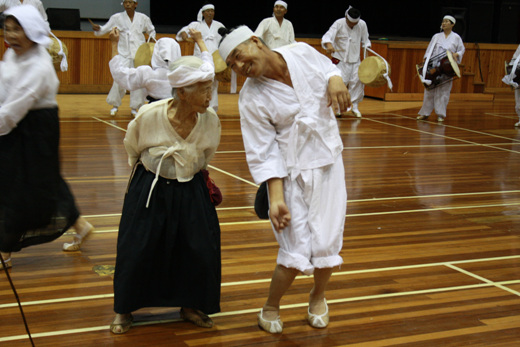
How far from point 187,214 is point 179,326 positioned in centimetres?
52

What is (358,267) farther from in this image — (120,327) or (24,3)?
(24,3)

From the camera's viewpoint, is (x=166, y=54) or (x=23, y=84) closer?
(x=23, y=84)

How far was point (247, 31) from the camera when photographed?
2879 millimetres

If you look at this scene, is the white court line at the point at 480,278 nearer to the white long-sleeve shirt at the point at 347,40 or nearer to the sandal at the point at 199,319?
the sandal at the point at 199,319

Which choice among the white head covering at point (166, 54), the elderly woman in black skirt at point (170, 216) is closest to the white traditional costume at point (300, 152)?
the elderly woman in black skirt at point (170, 216)

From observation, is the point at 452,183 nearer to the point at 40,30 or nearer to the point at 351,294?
the point at 351,294

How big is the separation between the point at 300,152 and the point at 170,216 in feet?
2.02

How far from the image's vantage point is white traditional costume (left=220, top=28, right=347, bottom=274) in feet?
9.50

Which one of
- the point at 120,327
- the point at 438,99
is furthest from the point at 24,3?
the point at 120,327

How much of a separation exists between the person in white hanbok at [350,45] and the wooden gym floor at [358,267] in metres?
3.84

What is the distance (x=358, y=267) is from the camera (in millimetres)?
4047

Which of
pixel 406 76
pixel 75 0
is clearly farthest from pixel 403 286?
pixel 75 0

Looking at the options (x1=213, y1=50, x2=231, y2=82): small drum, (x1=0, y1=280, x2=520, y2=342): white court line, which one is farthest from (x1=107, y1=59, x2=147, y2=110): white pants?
(x1=0, y1=280, x2=520, y2=342): white court line

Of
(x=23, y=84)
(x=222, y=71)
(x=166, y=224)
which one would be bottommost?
(x=166, y=224)
